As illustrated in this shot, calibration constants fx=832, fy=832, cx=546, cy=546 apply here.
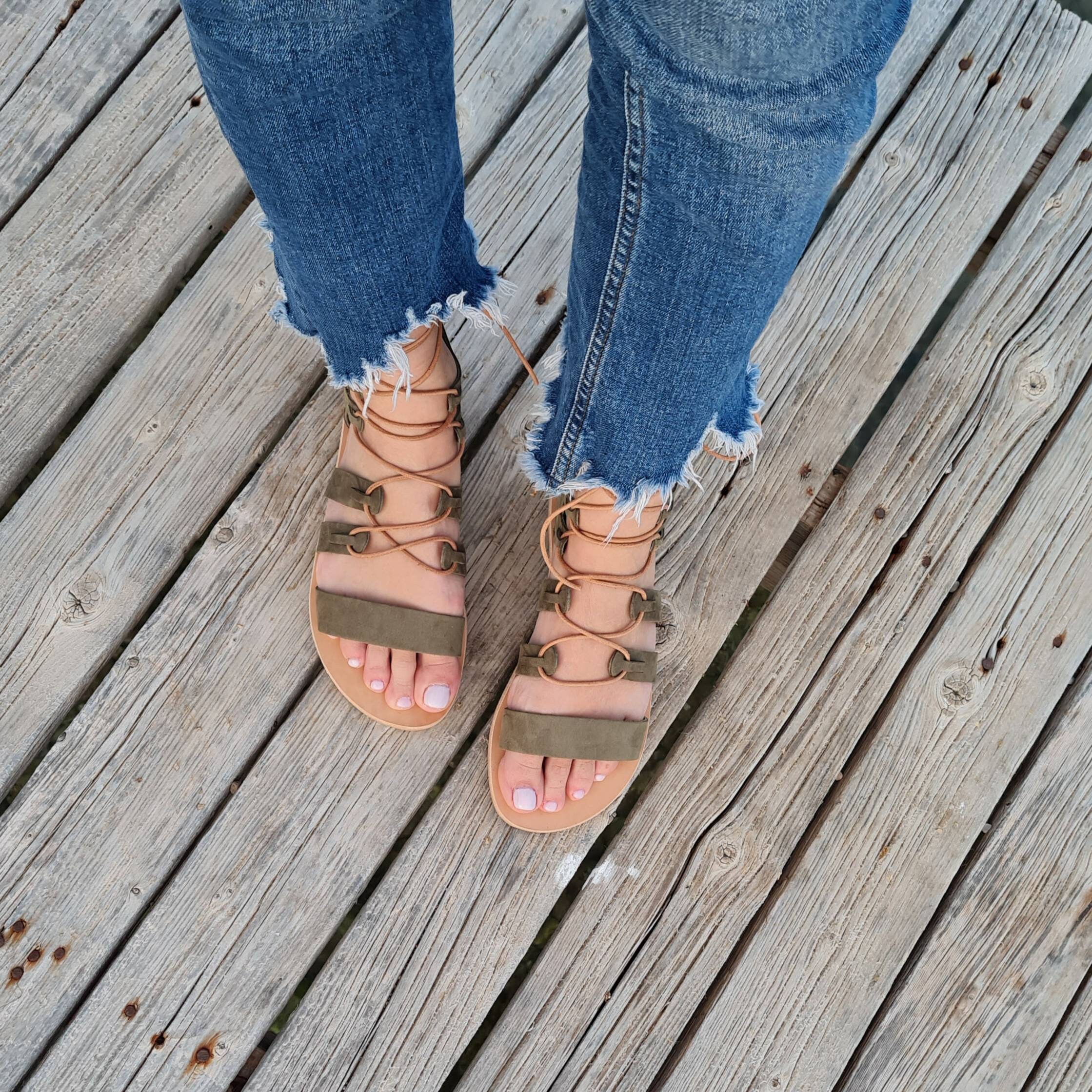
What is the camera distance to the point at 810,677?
3.37 ft

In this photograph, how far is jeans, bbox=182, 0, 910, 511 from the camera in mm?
428

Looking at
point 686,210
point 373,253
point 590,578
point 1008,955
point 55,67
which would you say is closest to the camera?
point 686,210

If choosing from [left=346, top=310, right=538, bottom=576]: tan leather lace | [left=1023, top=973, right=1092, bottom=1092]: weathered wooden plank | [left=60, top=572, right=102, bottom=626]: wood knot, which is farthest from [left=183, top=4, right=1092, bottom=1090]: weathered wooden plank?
[left=1023, top=973, right=1092, bottom=1092]: weathered wooden plank

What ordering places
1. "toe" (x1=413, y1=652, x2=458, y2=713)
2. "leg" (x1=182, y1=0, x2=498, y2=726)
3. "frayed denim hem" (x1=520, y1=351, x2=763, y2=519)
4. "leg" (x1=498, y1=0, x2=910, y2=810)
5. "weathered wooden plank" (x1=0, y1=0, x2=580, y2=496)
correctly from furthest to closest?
"weathered wooden plank" (x1=0, y1=0, x2=580, y2=496)
"toe" (x1=413, y1=652, x2=458, y2=713)
"frayed denim hem" (x1=520, y1=351, x2=763, y2=519)
"leg" (x1=182, y1=0, x2=498, y2=726)
"leg" (x1=498, y1=0, x2=910, y2=810)

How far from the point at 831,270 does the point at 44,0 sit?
1103 mm

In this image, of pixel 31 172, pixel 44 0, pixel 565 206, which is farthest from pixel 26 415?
pixel 565 206

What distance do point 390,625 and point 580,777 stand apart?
28cm

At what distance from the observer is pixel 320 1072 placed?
94cm

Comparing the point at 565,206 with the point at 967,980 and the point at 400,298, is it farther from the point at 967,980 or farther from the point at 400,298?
the point at 967,980

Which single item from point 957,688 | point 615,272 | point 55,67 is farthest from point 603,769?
point 55,67

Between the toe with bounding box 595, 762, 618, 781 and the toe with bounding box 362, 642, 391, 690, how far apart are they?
0.86ft

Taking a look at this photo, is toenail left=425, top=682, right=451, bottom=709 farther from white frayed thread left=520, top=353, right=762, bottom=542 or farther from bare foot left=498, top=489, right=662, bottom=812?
white frayed thread left=520, top=353, right=762, bottom=542

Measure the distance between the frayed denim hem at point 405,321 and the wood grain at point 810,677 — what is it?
506mm

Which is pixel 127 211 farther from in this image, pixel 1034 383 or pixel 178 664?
pixel 1034 383
